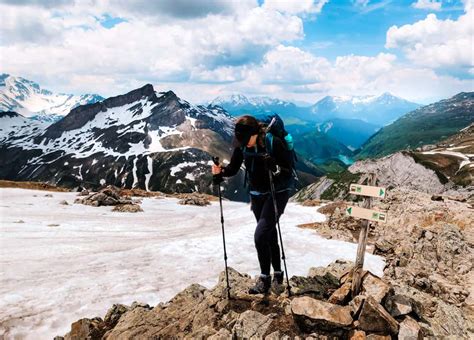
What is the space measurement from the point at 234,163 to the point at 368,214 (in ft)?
12.9

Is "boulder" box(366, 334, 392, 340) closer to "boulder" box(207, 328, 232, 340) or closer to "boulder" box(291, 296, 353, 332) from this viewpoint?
"boulder" box(291, 296, 353, 332)

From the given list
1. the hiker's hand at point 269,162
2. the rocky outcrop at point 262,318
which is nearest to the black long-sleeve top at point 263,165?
the hiker's hand at point 269,162

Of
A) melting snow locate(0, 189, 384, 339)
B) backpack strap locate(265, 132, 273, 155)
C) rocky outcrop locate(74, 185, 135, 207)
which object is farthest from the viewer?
rocky outcrop locate(74, 185, 135, 207)

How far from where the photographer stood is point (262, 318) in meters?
8.38

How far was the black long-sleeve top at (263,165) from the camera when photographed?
8.95 m

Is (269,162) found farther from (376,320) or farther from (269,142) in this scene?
(376,320)

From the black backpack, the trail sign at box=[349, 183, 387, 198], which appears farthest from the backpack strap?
the trail sign at box=[349, 183, 387, 198]

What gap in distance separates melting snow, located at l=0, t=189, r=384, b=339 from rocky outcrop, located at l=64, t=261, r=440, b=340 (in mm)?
2014

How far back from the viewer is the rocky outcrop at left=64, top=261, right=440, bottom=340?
7.97 meters

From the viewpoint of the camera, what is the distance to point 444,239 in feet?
66.5

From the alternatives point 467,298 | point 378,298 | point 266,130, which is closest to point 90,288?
point 266,130

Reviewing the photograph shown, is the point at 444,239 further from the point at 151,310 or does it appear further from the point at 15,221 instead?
the point at 15,221

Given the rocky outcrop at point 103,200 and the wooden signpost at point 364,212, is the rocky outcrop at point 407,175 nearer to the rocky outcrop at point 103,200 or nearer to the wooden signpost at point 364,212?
the rocky outcrop at point 103,200

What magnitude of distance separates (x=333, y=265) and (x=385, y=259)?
8540mm
